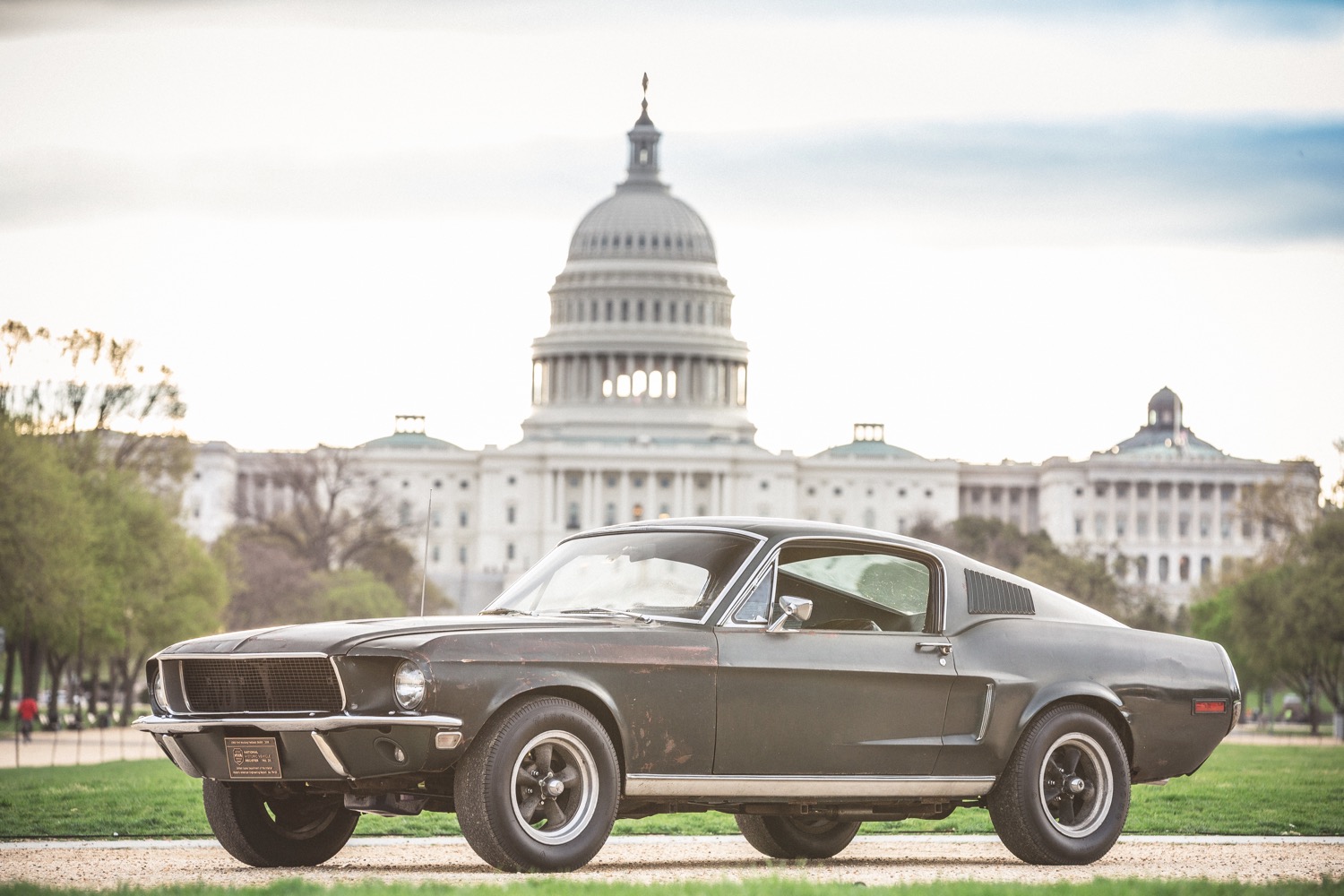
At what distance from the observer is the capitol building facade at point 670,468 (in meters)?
179

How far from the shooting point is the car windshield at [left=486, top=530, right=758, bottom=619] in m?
12.3

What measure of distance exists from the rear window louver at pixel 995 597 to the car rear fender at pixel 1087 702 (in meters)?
0.58

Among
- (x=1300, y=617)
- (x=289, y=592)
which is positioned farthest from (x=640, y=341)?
(x=1300, y=617)

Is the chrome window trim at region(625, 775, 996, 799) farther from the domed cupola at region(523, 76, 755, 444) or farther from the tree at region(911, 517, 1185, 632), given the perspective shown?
the domed cupola at region(523, 76, 755, 444)

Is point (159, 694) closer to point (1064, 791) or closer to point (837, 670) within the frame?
point (837, 670)

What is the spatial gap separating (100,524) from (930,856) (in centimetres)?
5076

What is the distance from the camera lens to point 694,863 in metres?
12.9

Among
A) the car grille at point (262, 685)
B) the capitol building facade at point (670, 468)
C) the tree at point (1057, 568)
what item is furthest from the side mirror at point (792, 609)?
the capitol building facade at point (670, 468)

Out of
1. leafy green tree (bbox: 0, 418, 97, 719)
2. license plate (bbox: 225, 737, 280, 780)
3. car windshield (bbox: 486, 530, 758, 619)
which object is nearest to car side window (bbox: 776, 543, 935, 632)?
car windshield (bbox: 486, 530, 758, 619)

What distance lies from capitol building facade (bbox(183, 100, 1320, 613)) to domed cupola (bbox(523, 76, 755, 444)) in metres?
0.16

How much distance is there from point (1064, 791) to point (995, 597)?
1.17 metres

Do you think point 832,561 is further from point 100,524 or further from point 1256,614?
point 1256,614

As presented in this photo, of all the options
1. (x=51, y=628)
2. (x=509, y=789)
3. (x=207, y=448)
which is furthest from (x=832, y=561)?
(x=207, y=448)

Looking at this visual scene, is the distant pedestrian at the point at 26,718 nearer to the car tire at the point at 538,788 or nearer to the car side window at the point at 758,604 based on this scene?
the car side window at the point at 758,604
